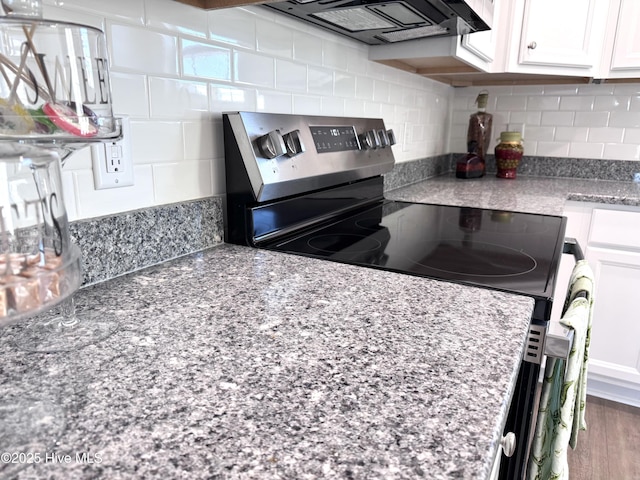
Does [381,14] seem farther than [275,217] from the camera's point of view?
Yes

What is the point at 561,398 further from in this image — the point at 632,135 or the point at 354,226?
the point at 632,135

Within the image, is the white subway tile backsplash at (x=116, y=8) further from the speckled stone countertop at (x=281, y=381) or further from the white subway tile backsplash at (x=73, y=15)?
the speckled stone countertop at (x=281, y=381)

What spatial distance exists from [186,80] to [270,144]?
206 millimetres

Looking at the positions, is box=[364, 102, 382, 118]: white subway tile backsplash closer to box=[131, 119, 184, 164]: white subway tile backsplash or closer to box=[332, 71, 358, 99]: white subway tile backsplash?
box=[332, 71, 358, 99]: white subway tile backsplash

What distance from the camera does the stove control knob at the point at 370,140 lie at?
1.40 meters

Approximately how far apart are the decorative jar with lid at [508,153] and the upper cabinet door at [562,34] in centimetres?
40

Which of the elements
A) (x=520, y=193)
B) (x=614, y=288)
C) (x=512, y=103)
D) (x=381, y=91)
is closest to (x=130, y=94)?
(x=381, y=91)

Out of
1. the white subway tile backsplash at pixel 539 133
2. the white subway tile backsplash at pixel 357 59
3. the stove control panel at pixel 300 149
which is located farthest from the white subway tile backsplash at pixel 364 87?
the white subway tile backsplash at pixel 539 133

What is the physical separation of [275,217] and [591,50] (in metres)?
1.72

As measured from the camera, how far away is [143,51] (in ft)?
2.61

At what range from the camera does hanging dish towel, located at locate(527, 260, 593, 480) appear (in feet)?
2.38

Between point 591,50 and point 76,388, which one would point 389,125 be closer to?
point 591,50

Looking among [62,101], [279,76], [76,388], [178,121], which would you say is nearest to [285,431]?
[76,388]

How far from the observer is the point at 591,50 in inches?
75.5
